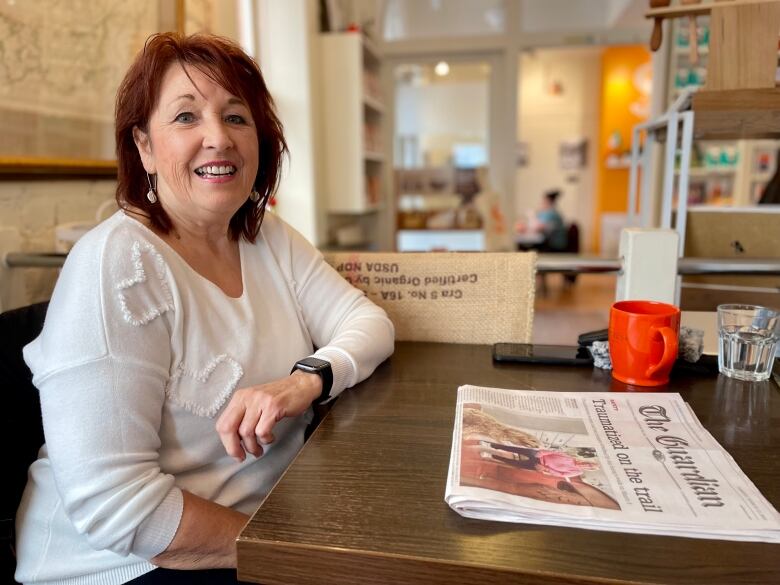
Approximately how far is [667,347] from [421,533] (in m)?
0.53

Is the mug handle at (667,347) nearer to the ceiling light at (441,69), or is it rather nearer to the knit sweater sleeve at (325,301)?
the knit sweater sleeve at (325,301)

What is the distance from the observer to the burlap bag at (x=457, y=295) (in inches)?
47.7

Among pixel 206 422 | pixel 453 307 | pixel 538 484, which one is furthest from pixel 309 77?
pixel 538 484

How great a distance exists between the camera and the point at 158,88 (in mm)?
970

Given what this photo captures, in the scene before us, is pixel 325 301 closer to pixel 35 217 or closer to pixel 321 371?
pixel 321 371

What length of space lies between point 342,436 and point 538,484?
26 centimetres

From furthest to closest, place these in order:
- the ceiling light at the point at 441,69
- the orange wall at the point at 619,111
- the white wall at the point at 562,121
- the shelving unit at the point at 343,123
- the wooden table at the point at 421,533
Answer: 1. the white wall at the point at 562,121
2. the orange wall at the point at 619,111
3. the ceiling light at the point at 441,69
4. the shelving unit at the point at 343,123
5. the wooden table at the point at 421,533

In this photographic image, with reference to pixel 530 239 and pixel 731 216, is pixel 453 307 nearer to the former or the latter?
pixel 731 216

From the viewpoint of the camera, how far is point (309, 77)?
336cm

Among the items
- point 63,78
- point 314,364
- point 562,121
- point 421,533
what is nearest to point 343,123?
point 63,78

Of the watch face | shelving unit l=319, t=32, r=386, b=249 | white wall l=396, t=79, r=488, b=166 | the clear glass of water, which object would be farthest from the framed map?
white wall l=396, t=79, r=488, b=166

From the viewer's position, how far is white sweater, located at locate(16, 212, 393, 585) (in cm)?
75

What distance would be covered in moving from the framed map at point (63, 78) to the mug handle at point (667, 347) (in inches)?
49.7

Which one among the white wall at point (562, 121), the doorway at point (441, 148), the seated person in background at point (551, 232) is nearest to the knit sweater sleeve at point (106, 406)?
the doorway at point (441, 148)
